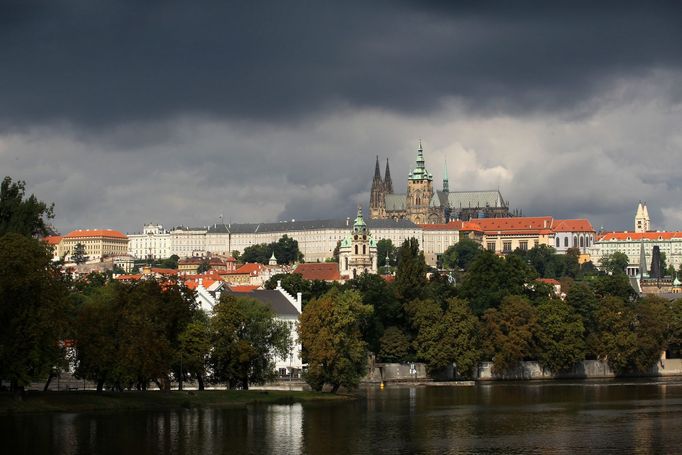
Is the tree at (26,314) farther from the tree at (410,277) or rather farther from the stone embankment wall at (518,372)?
the tree at (410,277)

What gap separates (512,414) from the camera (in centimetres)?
8038

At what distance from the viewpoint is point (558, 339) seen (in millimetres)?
124438

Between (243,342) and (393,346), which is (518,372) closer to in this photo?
(393,346)

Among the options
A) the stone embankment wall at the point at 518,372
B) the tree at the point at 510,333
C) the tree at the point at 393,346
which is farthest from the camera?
the tree at the point at 510,333

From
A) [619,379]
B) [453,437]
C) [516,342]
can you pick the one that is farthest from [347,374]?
[619,379]

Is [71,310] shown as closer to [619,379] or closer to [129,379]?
[129,379]

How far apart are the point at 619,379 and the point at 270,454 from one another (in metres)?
70.7

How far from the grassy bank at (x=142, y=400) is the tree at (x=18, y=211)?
11.7 meters

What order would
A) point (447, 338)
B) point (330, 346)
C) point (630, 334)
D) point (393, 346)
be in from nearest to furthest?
point (330, 346)
point (447, 338)
point (393, 346)
point (630, 334)

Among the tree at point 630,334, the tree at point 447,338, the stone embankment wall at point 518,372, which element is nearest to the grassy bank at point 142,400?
the stone embankment wall at point 518,372

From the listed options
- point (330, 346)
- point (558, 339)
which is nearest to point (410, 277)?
point (558, 339)

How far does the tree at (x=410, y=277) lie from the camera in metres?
123

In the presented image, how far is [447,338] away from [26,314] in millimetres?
53641

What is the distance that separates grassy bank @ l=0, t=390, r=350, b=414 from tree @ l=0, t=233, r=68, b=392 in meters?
2.12
